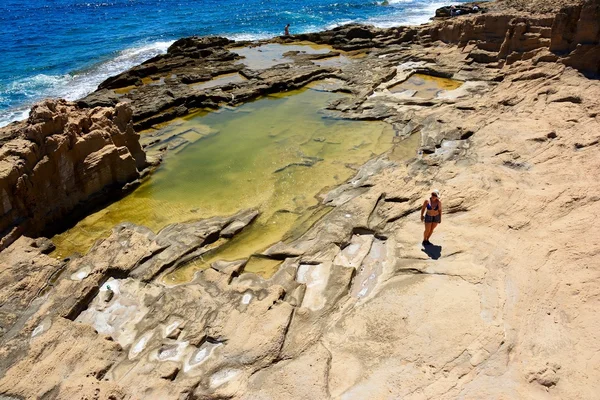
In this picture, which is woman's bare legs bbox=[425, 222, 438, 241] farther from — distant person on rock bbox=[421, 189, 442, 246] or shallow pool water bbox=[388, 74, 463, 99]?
shallow pool water bbox=[388, 74, 463, 99]

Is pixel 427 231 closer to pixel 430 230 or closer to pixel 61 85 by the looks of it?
pixel 430 230

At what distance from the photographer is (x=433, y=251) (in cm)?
767

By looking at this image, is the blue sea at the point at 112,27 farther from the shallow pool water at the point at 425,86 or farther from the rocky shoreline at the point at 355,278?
the shallow pool water at the point at 425,86

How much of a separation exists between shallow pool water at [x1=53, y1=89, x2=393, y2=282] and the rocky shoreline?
552 mm

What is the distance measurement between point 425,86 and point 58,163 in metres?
15.4

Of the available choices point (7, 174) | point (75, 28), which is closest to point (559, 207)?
point (7, 174)

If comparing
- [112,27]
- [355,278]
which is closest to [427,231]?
[355,278]

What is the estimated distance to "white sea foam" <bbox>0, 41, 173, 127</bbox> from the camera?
65.7 ft

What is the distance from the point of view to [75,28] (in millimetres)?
38812

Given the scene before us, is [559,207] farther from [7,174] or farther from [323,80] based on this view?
[323,80]

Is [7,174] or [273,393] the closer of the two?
[273,393]

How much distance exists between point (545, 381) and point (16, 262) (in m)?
9.82

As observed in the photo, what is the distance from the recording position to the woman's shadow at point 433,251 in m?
7.53

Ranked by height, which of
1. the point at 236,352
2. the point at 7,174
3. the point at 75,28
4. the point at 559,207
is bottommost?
the point at 236,352
